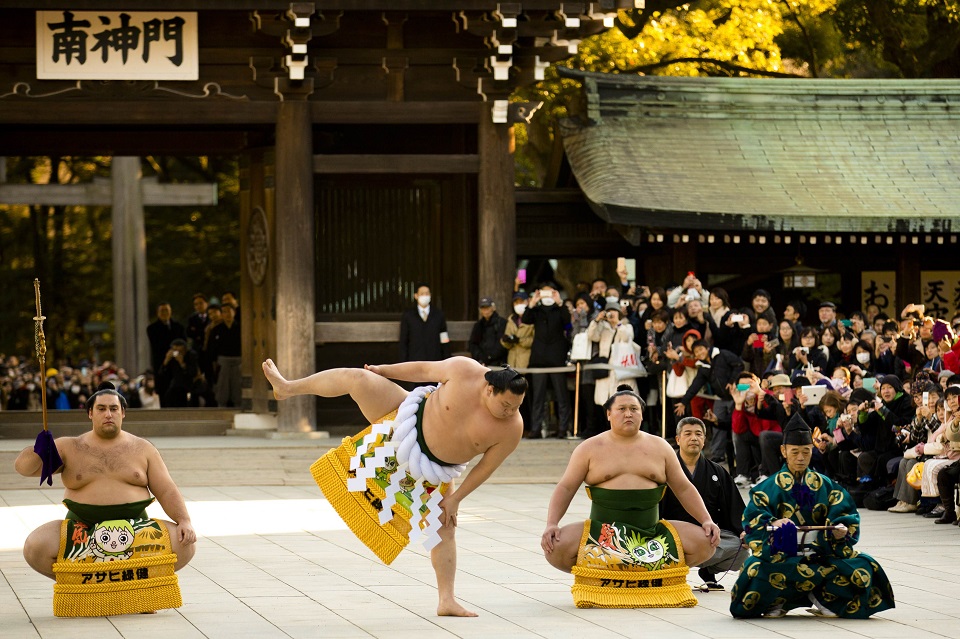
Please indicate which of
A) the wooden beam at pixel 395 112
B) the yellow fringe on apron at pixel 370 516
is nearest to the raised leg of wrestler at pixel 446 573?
the yellow fringe on apron at pixel 370 516

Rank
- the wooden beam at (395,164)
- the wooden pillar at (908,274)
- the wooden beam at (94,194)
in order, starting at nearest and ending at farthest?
the wooden beam at (395,164), the wooden pillar at (908,274), the wooden beam at (94,194)

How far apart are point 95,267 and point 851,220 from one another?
16298 millimetres

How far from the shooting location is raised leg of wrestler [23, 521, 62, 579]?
6.91 m

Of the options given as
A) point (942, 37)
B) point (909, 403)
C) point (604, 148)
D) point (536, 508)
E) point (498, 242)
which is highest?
point (942, 37)

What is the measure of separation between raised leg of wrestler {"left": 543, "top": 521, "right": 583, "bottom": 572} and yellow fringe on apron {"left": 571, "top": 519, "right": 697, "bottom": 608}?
0.11 meters

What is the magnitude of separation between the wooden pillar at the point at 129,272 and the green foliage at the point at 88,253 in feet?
16.3

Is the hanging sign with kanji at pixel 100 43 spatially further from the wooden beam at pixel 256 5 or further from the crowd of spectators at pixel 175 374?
the crowd of spectators at pixel 175 374

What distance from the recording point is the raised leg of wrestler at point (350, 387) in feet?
22.4

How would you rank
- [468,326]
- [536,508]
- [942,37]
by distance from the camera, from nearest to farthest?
1. [536,508]
2. [468,326]
3. [942,37]

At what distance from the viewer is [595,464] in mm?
7070

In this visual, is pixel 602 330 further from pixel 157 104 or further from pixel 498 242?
pixel 157 104

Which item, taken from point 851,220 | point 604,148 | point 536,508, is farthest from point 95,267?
point 536,508

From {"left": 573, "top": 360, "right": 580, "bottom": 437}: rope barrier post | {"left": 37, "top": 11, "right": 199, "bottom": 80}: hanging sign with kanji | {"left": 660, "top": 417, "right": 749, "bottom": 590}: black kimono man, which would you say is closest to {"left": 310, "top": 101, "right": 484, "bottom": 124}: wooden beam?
{"left": 37, "top": 11, "right": 199, "bottom": 80}: hanging sign with kanji

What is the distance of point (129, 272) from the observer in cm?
2083
